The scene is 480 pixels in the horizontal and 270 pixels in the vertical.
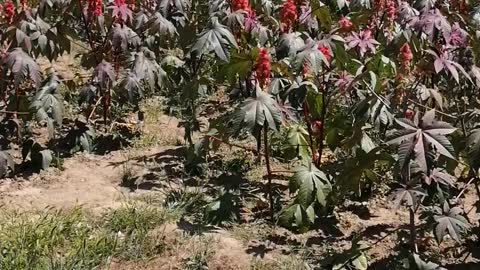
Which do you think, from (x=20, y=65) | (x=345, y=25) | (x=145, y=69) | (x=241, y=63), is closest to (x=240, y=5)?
(x=241, y=63)

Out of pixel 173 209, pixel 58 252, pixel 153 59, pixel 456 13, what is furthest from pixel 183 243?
pixel 456 13

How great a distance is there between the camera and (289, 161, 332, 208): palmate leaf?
12.5 ft

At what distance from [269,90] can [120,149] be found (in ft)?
5.26

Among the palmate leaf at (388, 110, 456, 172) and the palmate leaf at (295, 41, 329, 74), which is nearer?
the palmate leaf at (388, 110, 456, 172)

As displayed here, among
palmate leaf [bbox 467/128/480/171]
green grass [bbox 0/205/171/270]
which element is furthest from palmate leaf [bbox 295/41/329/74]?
green grass [bbox 0/205/171/270]

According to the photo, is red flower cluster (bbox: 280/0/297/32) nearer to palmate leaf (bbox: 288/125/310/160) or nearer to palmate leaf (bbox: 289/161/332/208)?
palmate leaf (bbox: 288/125/310/160)

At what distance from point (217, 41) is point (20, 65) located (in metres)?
1.31

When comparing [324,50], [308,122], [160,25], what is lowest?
[308,122]

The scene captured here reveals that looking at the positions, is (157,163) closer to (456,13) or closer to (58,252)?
(58,252)

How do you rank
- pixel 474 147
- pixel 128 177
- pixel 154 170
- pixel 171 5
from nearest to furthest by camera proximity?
pixel 474 147
pixel 128 177
pixel 154 170
pixel 171 5

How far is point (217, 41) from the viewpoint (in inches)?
164

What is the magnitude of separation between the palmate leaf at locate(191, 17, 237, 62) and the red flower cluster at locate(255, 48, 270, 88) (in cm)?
43

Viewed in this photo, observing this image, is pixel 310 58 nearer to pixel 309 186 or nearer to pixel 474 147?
pixel 309 186

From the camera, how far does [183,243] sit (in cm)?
401
